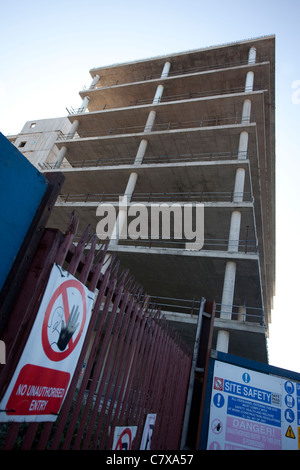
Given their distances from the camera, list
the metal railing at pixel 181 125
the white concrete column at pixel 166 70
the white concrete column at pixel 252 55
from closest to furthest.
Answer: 1. the metal railing at pixel 181 125
2. the white concrete column at pixel 252 55
3. the white concrete column at pixel 166 70

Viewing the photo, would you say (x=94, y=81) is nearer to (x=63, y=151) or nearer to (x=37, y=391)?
(x=63, y=151)

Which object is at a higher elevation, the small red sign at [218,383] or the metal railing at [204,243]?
the metal railing at [204,243]

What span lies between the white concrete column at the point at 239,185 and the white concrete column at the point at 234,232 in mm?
787

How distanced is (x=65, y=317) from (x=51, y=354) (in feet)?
0.75

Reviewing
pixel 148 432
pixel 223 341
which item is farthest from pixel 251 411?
pixel 223 341

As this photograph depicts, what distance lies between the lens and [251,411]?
4.83 metres

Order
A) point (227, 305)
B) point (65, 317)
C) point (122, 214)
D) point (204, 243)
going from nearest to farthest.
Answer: point (65, 317), point (227, 305), point (122, 214), point (204, 243)

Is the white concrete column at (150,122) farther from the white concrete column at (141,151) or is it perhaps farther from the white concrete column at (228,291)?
the white concrete column at (228,291)

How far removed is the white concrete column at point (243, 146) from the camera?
1573cm

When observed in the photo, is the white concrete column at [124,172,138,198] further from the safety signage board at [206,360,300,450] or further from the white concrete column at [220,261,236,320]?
the safety signage board at [206,360,300,450]

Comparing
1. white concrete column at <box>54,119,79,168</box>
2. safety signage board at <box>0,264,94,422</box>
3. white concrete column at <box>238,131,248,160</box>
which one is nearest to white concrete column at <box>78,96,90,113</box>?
white concrete column at <box>54,119,79,168</box>

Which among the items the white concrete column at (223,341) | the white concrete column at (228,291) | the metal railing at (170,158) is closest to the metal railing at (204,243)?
the white concrete column at (228,291)

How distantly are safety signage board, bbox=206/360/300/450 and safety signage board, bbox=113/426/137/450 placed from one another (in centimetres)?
199
